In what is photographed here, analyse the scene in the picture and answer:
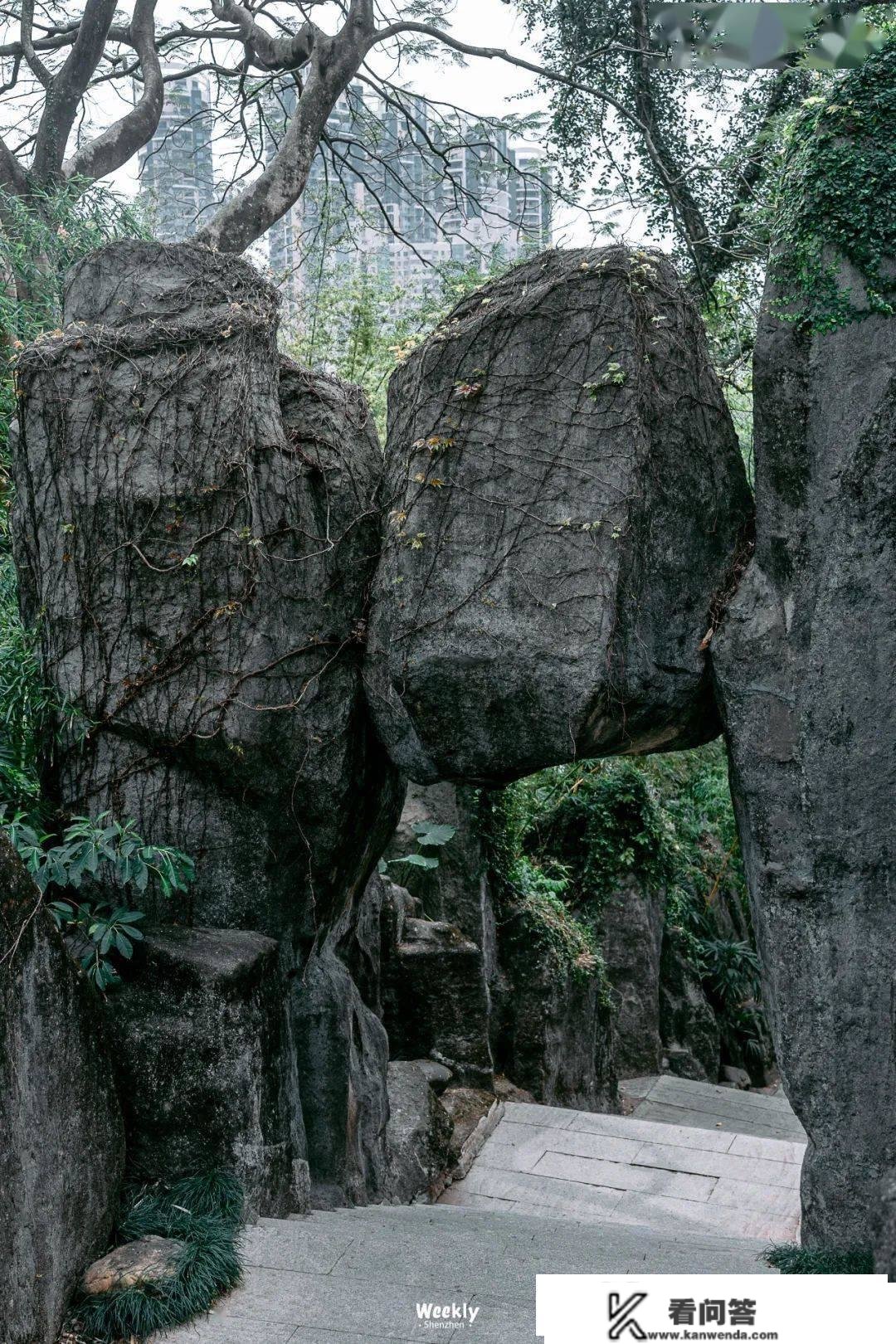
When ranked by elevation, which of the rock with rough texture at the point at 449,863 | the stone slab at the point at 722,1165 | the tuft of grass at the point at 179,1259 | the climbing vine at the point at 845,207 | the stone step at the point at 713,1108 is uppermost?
the climbing vine at the point at 845,207

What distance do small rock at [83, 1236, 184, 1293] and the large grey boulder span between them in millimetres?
1211

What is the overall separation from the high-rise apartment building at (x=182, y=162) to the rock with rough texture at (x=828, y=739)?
8.14m

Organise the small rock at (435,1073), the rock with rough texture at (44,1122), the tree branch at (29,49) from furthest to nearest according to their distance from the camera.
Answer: the tree branch at (29,49) < the small rock at (435,1073) < the rock with rough texture at (44,1122)

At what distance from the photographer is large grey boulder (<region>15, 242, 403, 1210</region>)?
204 inches

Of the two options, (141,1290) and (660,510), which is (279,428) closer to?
(660,510)

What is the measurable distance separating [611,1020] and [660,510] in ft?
25.3

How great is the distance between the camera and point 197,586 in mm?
5188

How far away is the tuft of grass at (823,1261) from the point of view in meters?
4.37

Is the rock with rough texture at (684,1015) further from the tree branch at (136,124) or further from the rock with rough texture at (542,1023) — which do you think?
the tree branch at (136,124)

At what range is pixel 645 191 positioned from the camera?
28.6ft

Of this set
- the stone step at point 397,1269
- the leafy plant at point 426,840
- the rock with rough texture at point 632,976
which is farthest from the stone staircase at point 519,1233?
the rock with rough texture at point 632,976

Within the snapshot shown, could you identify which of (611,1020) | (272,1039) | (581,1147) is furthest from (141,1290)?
(611,1020)

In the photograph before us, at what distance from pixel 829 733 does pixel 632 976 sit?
7.74 meters

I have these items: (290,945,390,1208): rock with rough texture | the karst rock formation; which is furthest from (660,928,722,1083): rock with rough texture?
the karst rock formation
